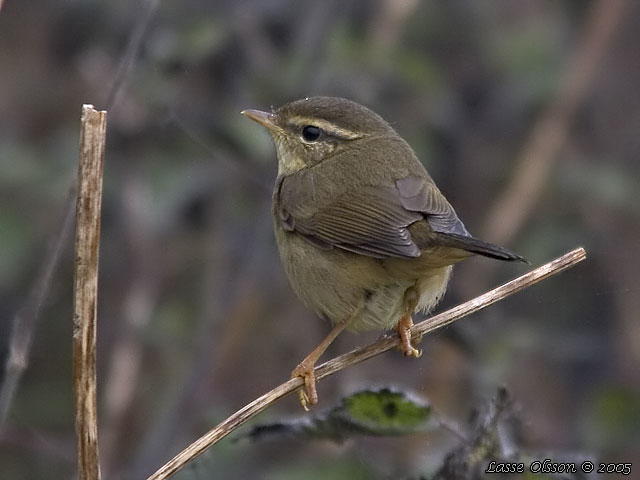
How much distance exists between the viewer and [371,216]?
3557 mm

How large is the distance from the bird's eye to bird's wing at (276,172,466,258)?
0.86 ft

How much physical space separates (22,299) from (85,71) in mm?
1293

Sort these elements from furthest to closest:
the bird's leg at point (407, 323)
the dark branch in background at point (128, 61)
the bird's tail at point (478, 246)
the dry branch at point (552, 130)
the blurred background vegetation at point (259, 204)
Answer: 1. the dry branch at point (552, 130)
2. the blurred background vegetation at point (259, 204)
3. the bird's leg at point (407, 323)
4. the dark branch in background at point (128, 61)
5. the bird's tail at point (478, 246)

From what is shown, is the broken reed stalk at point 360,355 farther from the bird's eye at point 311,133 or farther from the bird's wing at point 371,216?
the bird's eye at point 311,133

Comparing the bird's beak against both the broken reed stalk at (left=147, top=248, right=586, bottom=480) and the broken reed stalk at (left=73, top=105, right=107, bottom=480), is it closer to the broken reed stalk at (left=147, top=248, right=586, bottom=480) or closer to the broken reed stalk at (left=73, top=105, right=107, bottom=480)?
the broken reed stalk at (left=147, top=248, right=586, bottom=480)

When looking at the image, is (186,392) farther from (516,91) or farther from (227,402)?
(516,91)

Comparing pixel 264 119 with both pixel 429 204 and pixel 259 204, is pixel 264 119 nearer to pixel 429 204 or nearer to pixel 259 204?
pixel 429 204

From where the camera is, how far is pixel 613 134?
650 centimetres

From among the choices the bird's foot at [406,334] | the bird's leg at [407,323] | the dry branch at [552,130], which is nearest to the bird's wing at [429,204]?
the bird's leg at [407,323]

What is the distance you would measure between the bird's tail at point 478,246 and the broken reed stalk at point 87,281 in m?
1.12

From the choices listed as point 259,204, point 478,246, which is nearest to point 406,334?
point 478,246

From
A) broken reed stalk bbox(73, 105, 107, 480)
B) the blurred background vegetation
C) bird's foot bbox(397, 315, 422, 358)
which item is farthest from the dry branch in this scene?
broken reed stalk bbox(73, 105, 107, 480)

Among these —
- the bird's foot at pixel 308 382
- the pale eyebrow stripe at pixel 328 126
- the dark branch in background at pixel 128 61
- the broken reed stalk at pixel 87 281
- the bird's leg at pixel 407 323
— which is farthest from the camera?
the pale eyebrow stripe at pixel 328 126

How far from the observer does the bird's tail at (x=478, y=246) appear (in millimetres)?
2792
